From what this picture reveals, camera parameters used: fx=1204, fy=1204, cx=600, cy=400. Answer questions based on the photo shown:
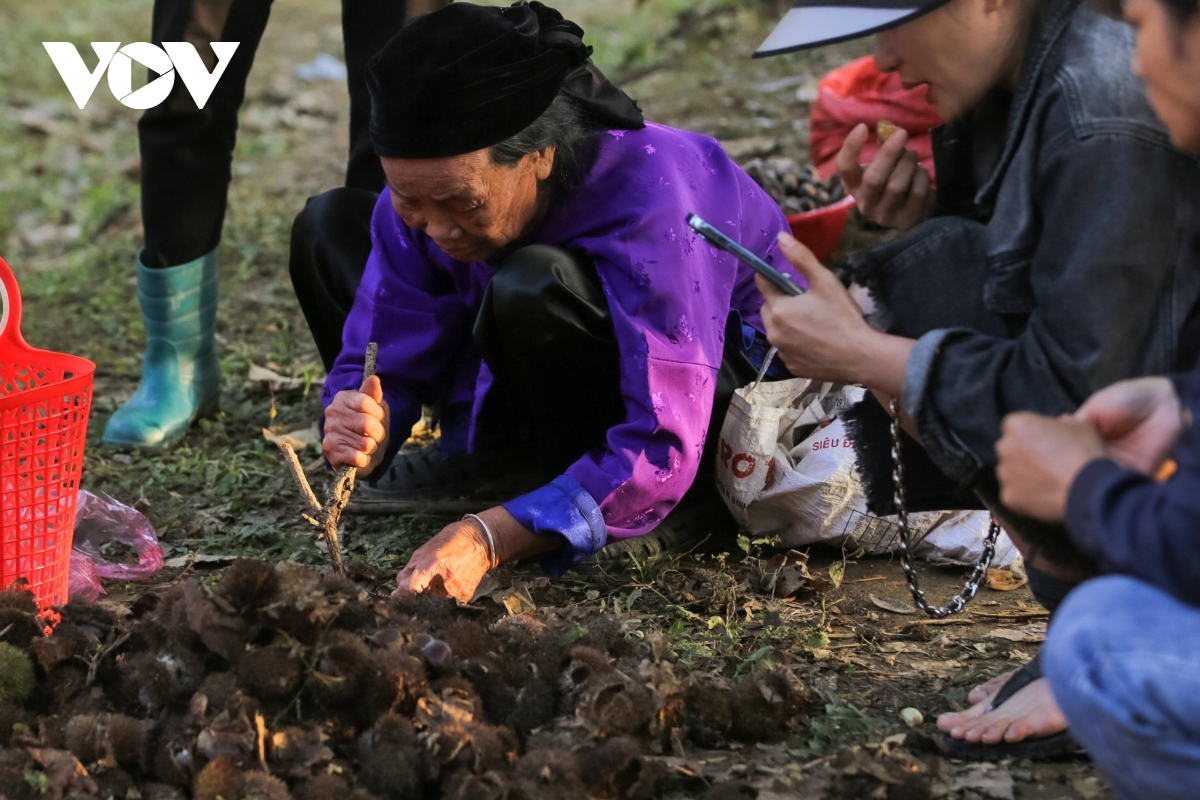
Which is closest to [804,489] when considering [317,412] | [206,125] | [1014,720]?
[1014,720]

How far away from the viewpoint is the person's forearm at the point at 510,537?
2541 millimetres

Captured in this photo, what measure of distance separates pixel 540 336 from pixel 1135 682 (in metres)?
1.59

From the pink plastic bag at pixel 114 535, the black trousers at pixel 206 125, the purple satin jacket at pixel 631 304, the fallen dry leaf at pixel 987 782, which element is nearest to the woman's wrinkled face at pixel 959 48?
the purple satin jacket at pixel 631 304

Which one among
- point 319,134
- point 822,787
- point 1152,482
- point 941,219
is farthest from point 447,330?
point 319,134

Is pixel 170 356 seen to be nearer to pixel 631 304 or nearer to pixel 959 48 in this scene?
pixel 631 304

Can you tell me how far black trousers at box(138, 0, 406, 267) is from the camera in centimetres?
353

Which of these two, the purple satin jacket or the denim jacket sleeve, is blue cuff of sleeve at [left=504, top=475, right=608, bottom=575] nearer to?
the purple satin jacket

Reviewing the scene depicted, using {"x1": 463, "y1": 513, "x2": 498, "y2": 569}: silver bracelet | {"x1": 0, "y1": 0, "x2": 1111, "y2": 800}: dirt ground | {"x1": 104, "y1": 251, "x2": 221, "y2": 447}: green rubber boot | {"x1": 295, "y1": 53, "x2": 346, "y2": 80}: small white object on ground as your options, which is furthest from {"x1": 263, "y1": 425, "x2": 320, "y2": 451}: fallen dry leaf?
{"x1": 295, "y1": 53, "x2": 346, "y2": 80}: small white object on ground

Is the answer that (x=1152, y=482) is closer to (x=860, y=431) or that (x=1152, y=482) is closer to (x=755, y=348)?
(x=860, y=431)

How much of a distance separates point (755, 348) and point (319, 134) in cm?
519

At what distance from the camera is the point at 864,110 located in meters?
4.70

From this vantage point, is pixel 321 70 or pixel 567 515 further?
pixel 321 70

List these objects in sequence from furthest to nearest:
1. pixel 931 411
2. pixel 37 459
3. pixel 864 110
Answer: pixel 864 110 < pixel 37 459 < pixel 931 411

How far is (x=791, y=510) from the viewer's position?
288 centimetres
